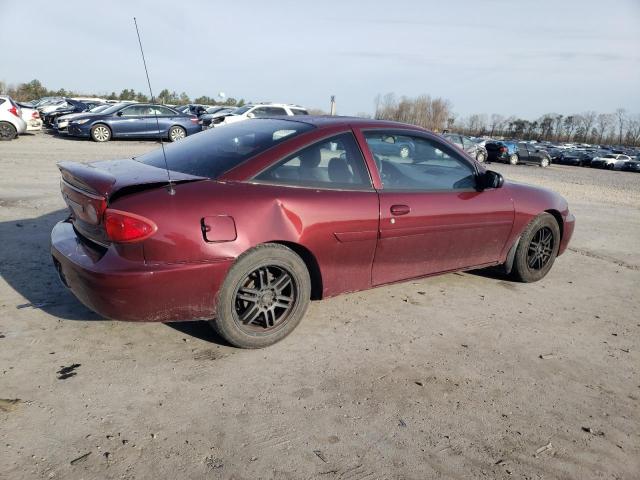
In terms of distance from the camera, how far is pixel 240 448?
225cm

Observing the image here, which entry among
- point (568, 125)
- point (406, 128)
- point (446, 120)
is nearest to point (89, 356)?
point (406, 128)

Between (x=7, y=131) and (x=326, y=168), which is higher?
(x=326, y=168)

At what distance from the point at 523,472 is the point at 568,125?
452ft

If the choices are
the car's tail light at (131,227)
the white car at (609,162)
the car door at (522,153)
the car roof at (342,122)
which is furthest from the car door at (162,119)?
the white car at (609,162)

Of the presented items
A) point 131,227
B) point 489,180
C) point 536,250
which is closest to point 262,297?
point 131,227

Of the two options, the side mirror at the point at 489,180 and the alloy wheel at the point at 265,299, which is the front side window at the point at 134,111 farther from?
the alloy wheel at the point at 265,299

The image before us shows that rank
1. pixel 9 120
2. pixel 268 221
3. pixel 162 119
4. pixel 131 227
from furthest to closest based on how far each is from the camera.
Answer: pixel 162 119 < pixel 9 120 < pixel 268 221 < pixel 131 227

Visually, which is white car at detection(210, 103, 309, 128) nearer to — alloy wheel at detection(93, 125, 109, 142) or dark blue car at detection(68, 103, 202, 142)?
dark blue car at detection(68, 103, 202, 142)

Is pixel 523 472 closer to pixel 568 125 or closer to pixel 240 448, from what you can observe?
pixel 240 448

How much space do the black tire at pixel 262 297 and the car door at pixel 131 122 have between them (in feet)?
55.0

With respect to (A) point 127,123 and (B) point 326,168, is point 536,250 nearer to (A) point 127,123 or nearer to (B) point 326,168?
(B) point 326,168

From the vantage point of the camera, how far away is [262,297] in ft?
10.3

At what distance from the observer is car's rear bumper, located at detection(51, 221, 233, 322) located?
8.81ft

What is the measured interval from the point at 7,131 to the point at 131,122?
391 centimetres
